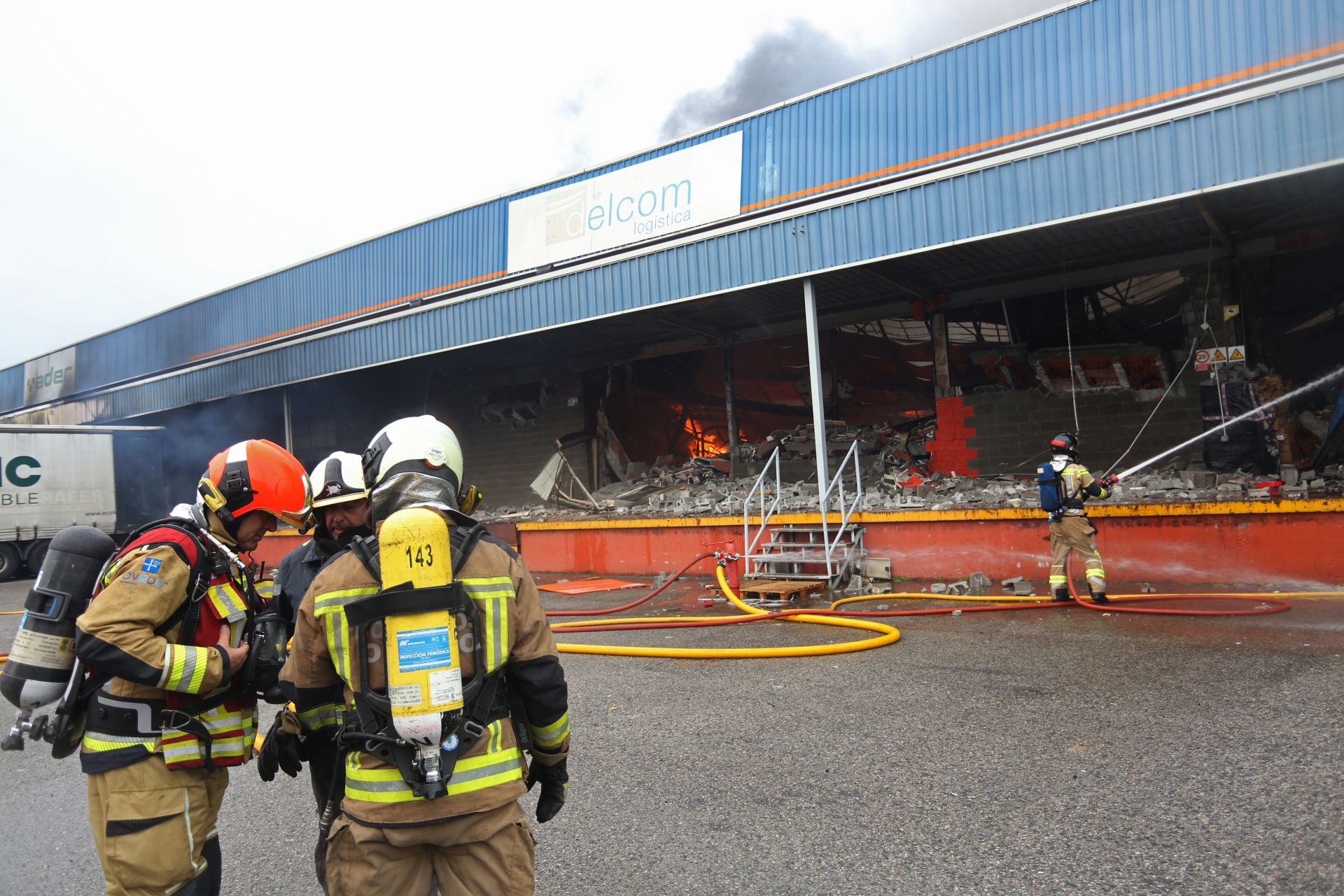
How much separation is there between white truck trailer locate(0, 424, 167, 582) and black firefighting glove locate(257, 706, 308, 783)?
60.8 feet

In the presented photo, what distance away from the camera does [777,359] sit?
1463cm

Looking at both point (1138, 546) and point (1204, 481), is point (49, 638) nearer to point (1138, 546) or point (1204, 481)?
point (1138, 546)

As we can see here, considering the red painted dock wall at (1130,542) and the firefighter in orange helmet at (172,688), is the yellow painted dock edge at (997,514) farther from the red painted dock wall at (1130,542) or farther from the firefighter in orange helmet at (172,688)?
the firefighter in orange helmet at (172,688)

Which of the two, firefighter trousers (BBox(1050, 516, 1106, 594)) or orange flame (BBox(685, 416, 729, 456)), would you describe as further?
orange flame (BBox(685, 416, 729, 456))

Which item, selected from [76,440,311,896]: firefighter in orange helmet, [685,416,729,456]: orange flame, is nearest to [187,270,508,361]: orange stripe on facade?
[685,416,729,456]: orange flame

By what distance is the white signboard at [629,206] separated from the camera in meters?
13.3

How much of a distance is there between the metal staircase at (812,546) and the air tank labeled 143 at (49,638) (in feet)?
23.7

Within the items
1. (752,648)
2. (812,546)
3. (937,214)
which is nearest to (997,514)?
(812,546)

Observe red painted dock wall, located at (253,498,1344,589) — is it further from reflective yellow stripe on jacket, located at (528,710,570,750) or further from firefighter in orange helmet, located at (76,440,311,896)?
firefighter in orange helmet, located at (76,440,311,896)

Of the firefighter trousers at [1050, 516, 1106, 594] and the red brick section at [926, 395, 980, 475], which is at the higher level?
the red brick section at [926, 395, 980, 475]

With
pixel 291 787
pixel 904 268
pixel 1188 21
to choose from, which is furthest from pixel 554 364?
pixel 291 787

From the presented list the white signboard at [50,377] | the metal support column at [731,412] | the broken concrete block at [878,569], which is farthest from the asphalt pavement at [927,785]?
the white signboard at [50,377]

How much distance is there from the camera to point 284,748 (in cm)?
223

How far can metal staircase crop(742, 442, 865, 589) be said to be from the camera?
29.7 feet
